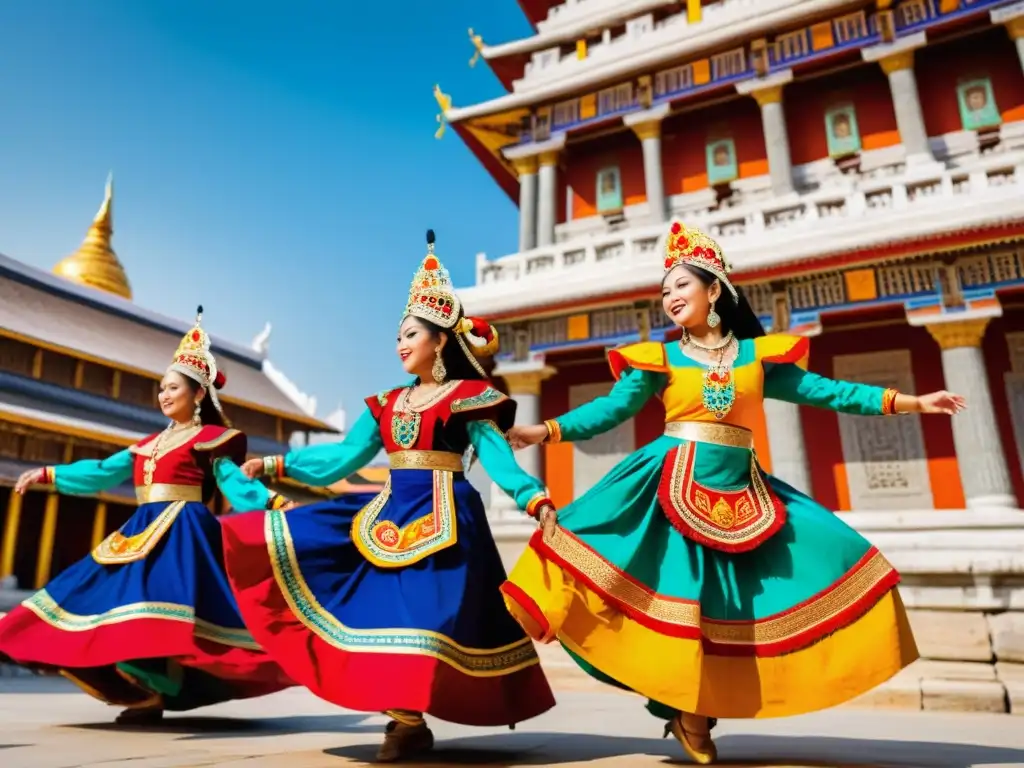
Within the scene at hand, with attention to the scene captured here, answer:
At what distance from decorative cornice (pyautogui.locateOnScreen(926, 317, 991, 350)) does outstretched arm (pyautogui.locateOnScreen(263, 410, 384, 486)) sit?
7340mm

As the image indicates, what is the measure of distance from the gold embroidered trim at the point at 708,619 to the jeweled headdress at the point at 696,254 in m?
1.16

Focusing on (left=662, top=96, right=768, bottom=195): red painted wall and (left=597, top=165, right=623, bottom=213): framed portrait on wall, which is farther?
(left=597, top=165, right=623, bottom=213): framed portrait on wall

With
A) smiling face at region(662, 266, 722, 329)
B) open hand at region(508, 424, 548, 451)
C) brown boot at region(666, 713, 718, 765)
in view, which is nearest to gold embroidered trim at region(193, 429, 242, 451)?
open hand at region(508, 424, 548, 451)

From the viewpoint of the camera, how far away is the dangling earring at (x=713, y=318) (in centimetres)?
279

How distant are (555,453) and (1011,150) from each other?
713cm

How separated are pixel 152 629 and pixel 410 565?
4.11 ft

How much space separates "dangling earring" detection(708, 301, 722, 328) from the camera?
2785mm

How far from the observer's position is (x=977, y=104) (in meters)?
9.86

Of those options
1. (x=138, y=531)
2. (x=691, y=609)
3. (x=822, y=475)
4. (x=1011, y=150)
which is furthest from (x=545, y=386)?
(x=691, y=609)

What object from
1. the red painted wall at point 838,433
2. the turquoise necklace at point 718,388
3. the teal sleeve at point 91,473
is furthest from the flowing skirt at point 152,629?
the red painted wall at point 838,433

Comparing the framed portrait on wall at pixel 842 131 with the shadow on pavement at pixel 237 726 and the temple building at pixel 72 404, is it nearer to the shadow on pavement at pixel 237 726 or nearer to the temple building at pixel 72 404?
the shadow on pavement at pixel 237 726

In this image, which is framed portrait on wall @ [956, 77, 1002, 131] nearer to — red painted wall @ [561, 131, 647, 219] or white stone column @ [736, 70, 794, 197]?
white stone column @ [736, 70, 794, 197]

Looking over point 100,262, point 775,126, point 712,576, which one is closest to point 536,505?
point 712,576

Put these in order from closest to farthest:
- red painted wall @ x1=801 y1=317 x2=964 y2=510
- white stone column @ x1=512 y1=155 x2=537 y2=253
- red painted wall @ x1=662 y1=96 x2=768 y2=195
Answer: red painted wall @ x1=801 y1=317 x2=964 y2=510
red painted wall @ x1=662 y1=96 x2=768 y2=195
white stone column @ x1=512 y1=155 x2=537 y2=253
